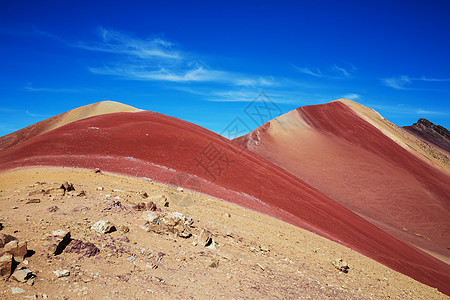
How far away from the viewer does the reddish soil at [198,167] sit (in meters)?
15.6

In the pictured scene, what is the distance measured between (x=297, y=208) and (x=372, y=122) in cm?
4282

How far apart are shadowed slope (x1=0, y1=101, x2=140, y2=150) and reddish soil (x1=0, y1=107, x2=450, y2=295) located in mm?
18818

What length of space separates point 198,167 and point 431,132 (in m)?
89.4

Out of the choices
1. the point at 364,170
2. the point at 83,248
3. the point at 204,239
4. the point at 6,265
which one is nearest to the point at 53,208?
the point at 83,248

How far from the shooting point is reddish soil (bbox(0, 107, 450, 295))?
15.6 metres

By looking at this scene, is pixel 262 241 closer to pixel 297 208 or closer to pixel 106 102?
pixel 297 208

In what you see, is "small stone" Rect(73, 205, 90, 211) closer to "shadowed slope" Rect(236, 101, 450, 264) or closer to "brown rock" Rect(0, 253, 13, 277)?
"brown rock" Rect(0, 253, 13, 277)

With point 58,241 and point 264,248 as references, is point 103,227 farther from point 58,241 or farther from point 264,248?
point 264,248

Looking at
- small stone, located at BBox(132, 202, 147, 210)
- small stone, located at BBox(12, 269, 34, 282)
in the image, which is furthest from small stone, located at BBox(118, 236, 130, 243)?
small stone, located at BBox(12, 269, 34, 282)

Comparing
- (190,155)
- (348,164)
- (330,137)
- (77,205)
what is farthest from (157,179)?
(330,137)

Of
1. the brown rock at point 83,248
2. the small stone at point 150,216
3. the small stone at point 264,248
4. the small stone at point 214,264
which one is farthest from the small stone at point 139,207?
the small stone at point 264,248

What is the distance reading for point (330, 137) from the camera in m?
43.1

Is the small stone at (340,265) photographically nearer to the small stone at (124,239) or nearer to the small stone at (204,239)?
the small stone at (204,239)

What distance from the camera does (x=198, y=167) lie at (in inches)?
730
